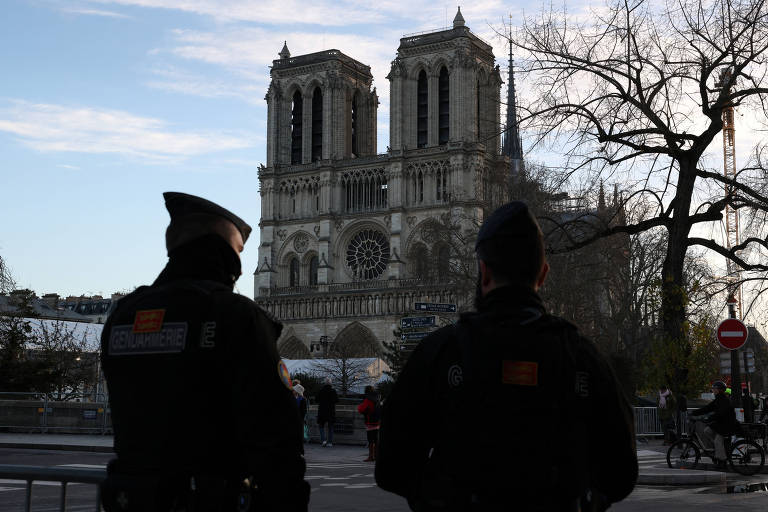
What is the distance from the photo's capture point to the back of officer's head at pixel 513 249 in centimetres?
301

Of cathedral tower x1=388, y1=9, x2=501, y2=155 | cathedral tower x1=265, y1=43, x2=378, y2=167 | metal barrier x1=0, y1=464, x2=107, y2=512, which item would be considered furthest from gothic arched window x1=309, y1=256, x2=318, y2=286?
metal barrier x1=0, y1=464, x2=107, y2=512

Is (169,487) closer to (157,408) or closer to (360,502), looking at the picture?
(157,408)

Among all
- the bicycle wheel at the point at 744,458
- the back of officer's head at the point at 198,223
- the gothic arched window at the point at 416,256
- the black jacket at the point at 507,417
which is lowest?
the bicycle wheel at the point at 744,458

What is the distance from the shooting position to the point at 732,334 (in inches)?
624

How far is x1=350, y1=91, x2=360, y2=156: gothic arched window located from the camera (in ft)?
240

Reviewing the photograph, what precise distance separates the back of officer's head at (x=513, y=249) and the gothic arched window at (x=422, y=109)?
63.7 meters

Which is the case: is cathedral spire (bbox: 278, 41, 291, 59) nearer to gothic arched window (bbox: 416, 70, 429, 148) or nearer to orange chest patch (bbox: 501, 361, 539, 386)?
gothic arched window (bbox: 416, 70, 429, 148)

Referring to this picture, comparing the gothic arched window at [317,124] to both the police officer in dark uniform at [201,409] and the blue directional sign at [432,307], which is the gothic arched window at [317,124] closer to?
the blue directional sign at [432,307]

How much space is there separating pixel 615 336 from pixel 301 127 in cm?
3612

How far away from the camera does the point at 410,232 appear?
65500mm

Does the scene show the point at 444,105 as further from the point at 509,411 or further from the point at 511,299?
the point at 509,411

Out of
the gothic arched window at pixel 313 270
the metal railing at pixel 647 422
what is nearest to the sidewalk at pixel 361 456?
the metal railing at pixel 647 422

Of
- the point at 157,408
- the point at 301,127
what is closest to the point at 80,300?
the point at 301,127

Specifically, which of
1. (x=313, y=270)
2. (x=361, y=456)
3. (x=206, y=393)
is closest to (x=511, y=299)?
(x=206, y=393)
